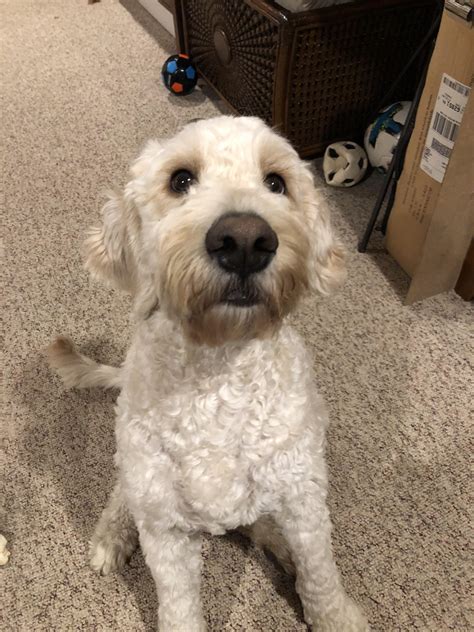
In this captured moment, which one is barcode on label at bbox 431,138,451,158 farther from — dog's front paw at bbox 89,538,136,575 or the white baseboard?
the white baseboard

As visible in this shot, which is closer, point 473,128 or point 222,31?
point 473,128

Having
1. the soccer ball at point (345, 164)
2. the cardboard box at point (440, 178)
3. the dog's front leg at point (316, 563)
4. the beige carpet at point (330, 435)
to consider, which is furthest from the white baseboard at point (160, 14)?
the dog's front leg at point (316, 563)

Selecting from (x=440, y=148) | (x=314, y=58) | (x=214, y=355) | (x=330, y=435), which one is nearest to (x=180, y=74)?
(x=314, y=58)

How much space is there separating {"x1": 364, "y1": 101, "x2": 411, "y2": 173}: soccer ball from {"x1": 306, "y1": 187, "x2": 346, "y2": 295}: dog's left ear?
99 centimetres

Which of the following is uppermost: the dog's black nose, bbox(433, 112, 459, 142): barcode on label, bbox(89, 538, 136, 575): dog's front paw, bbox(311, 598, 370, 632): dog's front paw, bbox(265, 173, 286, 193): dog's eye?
the dog's black nose

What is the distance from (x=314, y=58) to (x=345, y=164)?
0.35m

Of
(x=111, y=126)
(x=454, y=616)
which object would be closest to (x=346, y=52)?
(x=111, y=126)

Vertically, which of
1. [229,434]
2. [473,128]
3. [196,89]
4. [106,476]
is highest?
[473,128]

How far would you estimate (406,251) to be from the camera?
1.67 metres

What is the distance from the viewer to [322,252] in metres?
0.91

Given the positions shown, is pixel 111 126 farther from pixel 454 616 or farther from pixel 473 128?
pixel 454 616

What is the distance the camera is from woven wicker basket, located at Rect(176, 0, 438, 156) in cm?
172

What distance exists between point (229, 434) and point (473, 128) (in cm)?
89

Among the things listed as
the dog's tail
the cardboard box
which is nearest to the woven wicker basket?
the cardboard box
